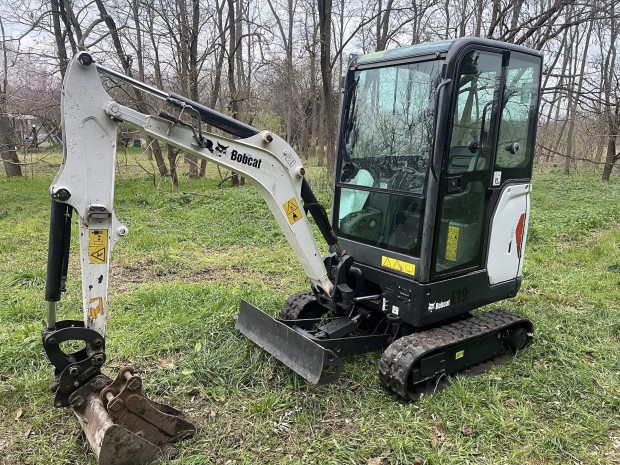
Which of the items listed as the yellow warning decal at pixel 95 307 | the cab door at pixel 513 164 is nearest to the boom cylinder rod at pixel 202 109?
the yellow warning decal at pixel 95 307

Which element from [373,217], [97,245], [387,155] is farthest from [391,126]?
[97,245]

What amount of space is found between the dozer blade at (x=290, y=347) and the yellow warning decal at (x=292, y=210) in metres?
0.86

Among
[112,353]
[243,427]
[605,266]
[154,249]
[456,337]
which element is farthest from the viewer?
[154,249]

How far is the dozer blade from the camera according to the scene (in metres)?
3.43

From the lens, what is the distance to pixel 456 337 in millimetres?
3770

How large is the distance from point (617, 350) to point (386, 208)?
244 cm

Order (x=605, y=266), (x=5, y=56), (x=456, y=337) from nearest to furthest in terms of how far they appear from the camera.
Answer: (x=456, y=337) → (x=605, y=266) → (x=5, y=56)

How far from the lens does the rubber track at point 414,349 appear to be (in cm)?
347

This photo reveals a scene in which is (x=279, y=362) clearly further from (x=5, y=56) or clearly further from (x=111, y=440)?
(x=5, y=56)

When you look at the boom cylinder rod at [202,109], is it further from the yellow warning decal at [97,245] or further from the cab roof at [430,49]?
the cab roof at [430,49]

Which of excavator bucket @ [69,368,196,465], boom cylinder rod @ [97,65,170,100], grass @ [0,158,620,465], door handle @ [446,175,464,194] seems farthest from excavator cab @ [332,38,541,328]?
excavator bucket @ [69,368,196,465]

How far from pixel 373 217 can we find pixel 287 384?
4.79 ft

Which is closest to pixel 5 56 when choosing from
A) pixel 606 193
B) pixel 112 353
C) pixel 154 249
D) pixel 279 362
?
pixel 154 249

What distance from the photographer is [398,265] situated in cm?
372
